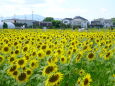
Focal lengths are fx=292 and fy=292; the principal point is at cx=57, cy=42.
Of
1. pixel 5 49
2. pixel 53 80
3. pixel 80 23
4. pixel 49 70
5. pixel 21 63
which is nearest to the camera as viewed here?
pixel 53 80

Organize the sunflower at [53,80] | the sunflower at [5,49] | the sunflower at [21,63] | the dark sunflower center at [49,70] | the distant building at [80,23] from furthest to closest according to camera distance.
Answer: the distant building at [80,23] → the sunflower at [5,49] → the sunflower at [21,63] → the dark sunflower center at [49,70] → the sunflower at [53,80]

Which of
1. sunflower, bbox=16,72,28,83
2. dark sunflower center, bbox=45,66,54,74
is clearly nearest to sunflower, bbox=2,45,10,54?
sunflower, bbox=16,72,28,83

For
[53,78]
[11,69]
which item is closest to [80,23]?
[11,69]

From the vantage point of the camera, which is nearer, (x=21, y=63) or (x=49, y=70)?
(x=49, y=70)

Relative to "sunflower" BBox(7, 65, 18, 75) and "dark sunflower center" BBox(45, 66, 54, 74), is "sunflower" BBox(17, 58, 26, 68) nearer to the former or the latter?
"sunflower" BBox(7, 65, 18, 75)

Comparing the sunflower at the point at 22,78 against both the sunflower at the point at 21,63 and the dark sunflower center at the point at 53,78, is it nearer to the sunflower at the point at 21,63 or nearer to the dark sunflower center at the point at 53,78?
the sunflower at the point at 21,63

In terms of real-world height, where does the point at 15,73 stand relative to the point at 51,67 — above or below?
below

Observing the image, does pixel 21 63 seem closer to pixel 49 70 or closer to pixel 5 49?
pixel 49 70

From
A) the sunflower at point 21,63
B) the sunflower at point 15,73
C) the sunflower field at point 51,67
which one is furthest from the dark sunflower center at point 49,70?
the sunflower at point 21,63

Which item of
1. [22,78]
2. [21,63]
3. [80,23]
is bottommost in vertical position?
[22,78]

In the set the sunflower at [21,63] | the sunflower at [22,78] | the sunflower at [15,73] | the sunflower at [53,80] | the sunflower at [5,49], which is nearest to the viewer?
the sunflower at [53,80]

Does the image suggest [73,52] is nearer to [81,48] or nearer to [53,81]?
[81,48]

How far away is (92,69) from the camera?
5613mm

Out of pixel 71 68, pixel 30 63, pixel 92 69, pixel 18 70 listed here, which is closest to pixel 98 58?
pixel 92 69
